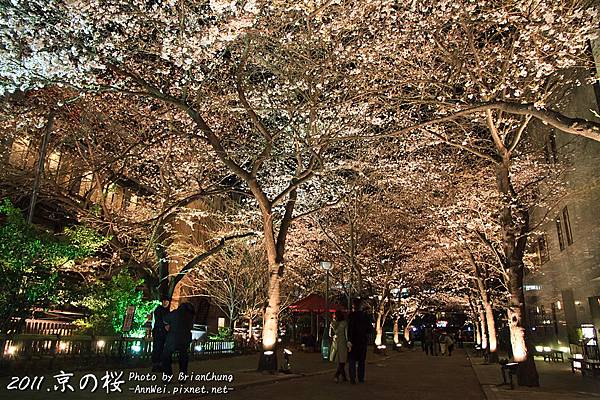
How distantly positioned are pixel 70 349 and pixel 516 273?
12588 millimetres

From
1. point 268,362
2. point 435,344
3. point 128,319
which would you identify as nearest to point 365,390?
point 268,362

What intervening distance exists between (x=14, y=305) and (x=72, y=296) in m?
1.86

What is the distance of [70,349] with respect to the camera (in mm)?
12344

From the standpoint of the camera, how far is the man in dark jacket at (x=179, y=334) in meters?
9.73

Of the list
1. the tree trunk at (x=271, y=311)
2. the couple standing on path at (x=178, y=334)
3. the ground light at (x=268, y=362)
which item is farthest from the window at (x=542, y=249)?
the couple standing on path at (x=178, y=334)

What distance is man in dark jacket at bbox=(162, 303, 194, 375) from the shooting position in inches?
383

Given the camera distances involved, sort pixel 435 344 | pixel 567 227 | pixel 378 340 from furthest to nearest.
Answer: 1. pixel 435 344
2. pixel 378 340
3. pixel 567 227

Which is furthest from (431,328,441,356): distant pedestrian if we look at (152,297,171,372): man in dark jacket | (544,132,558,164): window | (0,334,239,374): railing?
(152,297,171,372): man in dark jacket

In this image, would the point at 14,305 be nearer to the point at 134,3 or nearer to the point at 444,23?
the point at 134,3

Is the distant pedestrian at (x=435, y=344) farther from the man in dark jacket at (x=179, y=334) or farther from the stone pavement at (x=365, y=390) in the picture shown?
the man in dark jacket at (x=179, y=334)

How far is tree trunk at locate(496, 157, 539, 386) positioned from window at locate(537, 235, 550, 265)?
17.7 meters

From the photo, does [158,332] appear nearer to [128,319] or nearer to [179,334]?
[179,334]

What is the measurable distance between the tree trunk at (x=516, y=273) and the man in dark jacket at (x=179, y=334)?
27.9ft

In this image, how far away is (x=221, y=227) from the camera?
97.8 feet
